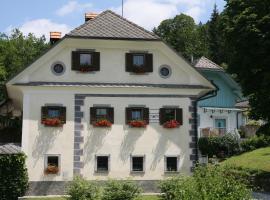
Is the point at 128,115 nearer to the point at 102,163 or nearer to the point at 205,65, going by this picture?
the point at 102,163

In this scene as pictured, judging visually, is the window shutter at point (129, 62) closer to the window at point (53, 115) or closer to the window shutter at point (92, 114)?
the window shutter at point (92, 114)

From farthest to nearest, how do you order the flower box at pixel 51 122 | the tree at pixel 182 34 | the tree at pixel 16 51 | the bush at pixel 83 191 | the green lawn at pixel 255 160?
the tree at pixel 182 34 → the tree at pixel 16 51 → the green lawn at pixel 255 160 → the flower box at pixel 51 122 → the bush at pixel 83 191

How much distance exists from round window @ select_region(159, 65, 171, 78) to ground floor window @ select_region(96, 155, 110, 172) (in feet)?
17.5

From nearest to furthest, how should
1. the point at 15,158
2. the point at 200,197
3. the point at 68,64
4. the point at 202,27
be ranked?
the point at 200,197, the point at 15,158, the point at 68,64, the point at 202,27

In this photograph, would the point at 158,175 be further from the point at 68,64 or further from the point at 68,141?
the point at 68,64

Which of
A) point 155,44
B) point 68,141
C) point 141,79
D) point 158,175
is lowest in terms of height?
point 158,175

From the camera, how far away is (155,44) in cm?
2720

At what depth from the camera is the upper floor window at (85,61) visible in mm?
26406

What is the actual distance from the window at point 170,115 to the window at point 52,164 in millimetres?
5854

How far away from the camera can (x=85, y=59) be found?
26641 millimetres

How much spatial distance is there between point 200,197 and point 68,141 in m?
14.3

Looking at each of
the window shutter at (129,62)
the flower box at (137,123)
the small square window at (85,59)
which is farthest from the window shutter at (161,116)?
the small square window at (85,59)

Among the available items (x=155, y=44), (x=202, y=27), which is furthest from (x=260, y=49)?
(x=202, y=27)

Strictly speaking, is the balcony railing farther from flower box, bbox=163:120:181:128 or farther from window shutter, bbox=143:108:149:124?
window shutter, bbox=143:108:149:124
